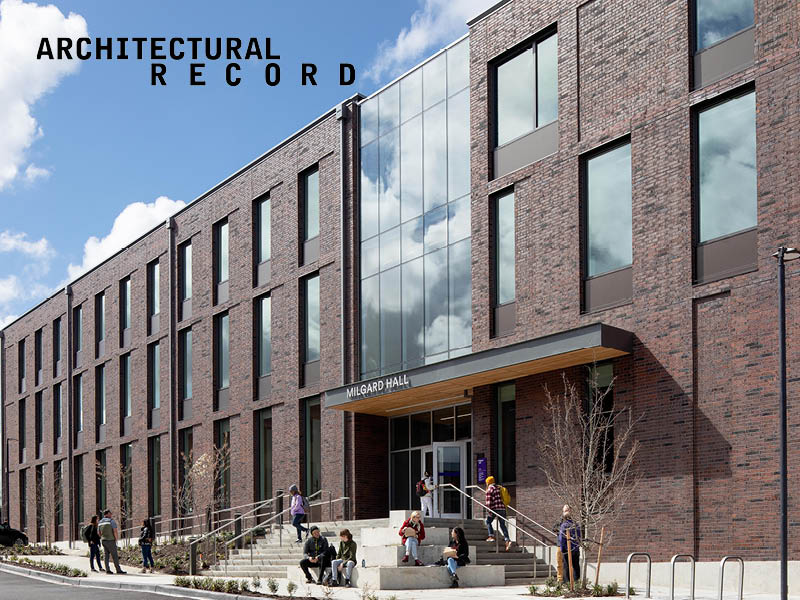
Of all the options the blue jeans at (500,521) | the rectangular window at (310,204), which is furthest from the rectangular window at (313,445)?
the blue jeans at (500,521)

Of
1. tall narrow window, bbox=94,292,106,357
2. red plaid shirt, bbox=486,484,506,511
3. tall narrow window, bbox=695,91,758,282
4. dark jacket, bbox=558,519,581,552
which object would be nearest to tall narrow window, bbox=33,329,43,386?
tall narrow window, bbox=94,292,106,357

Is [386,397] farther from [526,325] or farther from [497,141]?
[497,141]

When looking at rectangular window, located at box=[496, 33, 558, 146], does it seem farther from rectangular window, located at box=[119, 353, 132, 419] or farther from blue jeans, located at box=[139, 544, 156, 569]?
rectangular window, located at box=[119, 353, 132, 419]

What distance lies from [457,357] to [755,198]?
29.5 feet

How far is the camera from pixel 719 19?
80.3ft

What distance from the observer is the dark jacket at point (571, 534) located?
22.3 metres

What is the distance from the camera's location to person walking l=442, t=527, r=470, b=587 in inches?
941

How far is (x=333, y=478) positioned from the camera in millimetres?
35906

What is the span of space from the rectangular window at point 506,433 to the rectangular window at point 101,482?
28.3m

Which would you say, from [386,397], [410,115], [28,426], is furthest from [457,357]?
[28,426]

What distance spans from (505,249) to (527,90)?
4.15 metres

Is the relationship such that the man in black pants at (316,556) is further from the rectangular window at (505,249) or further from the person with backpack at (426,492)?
the rectangular window at (505,249)

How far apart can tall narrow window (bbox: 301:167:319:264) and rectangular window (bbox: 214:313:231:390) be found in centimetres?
621

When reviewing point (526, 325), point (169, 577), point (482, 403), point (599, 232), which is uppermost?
point (599, 232)
